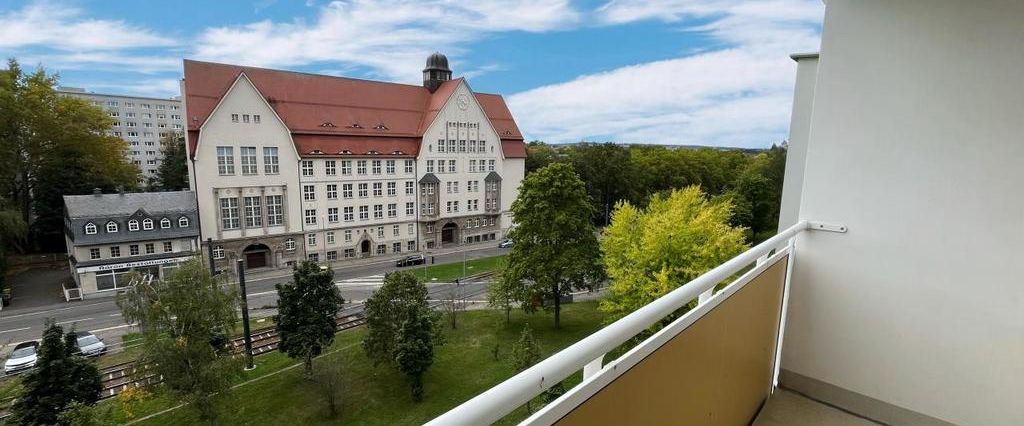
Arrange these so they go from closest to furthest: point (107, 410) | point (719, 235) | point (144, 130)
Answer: point (107, 410) → point (719, 235) → point (144, 130)

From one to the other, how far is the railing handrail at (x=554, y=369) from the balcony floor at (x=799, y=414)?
1230 mm

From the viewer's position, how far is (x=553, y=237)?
13328mm

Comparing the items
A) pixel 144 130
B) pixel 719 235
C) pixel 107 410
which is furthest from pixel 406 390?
pixel 144 130

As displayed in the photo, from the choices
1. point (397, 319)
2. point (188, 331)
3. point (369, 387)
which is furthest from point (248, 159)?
point (369, 387)

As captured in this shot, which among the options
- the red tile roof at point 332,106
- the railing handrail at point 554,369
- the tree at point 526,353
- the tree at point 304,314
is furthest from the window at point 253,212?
the railing handrail at point 554,369

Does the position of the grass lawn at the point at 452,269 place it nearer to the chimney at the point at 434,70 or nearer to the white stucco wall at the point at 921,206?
the chimney at the point at 434,70

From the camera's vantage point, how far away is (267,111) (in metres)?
20.8

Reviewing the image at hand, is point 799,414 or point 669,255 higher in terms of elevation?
point 799,414

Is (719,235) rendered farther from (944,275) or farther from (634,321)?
(634,321)

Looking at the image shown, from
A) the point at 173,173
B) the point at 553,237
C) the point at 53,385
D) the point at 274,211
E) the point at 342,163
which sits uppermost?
the point at 342,163

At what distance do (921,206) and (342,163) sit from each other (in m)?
23.7

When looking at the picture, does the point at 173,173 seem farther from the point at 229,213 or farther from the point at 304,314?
the point at 304,314

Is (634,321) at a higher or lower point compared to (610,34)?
lower

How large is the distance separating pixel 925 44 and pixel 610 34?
11.8 meters
